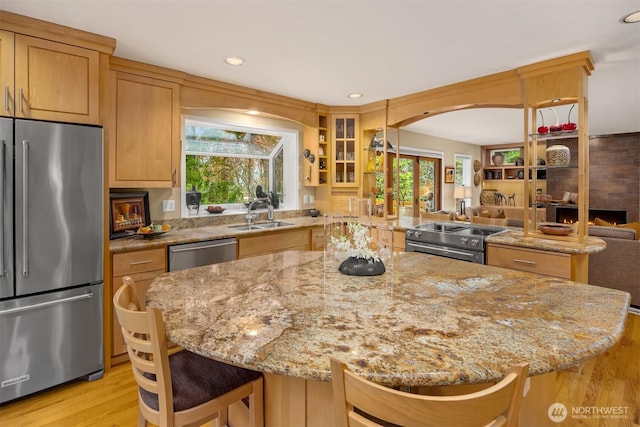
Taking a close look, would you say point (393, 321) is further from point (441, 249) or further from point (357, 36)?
point (441, 249)

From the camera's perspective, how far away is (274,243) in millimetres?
3670

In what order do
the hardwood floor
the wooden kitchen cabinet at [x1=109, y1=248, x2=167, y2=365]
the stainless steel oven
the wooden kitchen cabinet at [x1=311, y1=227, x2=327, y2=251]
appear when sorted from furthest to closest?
the wooden kitchen cabinet at [x1=311, y1=227, x2=327, y2=251], the stainless steel oven, the wooden kitchen cabinet at [x1=109, y1=248, x2=167, y2=365], the hardwood floor

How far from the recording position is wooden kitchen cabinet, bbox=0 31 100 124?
2.12 metres

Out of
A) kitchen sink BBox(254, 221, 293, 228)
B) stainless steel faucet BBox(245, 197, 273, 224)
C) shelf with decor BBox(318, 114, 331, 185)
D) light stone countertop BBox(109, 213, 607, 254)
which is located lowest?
light stone countertop BBox(109, 213, 607, 254)

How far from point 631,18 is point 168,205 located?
3.89 m

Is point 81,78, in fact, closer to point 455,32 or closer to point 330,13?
point 330,13

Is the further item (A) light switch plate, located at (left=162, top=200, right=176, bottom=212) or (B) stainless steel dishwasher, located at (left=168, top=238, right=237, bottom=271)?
(A) light switch plate, located at (left=162, top=200, right=176, bottom=212)

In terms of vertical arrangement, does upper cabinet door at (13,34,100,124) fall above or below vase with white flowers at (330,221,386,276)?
above

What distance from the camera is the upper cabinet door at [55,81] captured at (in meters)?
2.16

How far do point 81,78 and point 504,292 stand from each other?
295cm

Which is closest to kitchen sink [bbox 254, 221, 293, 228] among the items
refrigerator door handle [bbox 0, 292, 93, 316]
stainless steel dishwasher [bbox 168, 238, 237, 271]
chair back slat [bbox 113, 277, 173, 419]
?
stainless steel dishwasher [bbox 168, 238, 237, 271]

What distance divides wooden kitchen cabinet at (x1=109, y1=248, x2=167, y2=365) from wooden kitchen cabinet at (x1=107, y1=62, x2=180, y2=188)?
2.12ft

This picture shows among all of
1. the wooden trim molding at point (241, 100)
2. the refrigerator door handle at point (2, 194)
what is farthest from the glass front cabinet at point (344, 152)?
the refrigerator door handle at point (2, 194)

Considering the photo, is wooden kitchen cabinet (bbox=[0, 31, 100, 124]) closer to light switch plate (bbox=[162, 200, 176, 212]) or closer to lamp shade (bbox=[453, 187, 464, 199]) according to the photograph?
light switch plate (bbox=[162, 200, 176, 212])
